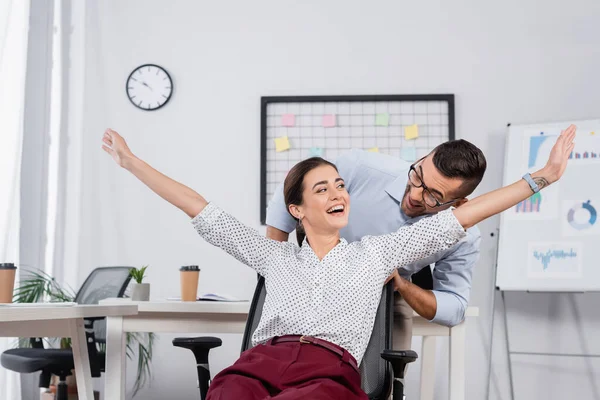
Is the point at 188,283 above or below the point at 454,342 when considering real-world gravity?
above

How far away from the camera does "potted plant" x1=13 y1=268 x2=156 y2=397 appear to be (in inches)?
143

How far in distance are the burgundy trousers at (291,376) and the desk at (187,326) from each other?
676mm

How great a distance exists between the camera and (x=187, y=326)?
8.20ft

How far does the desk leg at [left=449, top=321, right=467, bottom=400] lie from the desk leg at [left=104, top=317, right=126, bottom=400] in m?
1.10

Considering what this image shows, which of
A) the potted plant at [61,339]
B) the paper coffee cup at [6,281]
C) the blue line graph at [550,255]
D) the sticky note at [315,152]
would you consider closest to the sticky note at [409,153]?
the sticky note at [315,152]

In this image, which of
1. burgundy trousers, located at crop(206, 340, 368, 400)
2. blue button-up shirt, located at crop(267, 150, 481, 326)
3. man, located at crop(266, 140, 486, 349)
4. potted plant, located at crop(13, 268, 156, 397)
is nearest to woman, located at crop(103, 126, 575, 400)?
burgundy trousers, located at crop(206, 340, 368, 400)

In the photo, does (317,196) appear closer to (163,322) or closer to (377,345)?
(377,345)

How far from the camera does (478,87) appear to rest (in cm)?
414

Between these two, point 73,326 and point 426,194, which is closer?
point 426,194

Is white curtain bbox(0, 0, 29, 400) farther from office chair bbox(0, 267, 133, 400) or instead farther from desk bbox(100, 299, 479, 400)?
desk bbox(100, 299, 479, 400)

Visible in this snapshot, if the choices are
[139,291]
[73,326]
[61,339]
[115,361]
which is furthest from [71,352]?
[73,326]

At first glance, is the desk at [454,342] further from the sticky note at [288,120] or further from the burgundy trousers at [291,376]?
the sticky note at [288,120]

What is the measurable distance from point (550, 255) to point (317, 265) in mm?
2187

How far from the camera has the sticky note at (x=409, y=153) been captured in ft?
13.5
